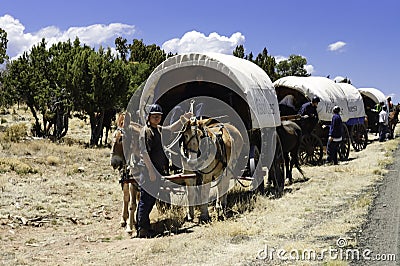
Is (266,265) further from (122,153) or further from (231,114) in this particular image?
(231,114)

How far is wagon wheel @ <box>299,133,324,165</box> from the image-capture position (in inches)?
611

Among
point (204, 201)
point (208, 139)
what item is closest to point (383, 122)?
point (204, 201)

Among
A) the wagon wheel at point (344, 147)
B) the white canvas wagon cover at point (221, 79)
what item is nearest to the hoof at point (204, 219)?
the white canvas wagon cover at point (221, 79)

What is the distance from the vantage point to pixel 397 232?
22.7ft

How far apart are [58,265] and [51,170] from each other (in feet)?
29.6

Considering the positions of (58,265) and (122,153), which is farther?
(122,153)

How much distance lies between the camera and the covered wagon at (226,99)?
10.2 metres

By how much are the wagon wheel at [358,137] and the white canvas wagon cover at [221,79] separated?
31.7 ft

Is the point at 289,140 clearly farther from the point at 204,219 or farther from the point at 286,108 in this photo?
the point at 204,219

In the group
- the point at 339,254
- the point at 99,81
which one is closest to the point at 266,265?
the point at 339,254

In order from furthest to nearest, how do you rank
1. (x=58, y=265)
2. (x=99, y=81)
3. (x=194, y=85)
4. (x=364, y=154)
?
1. (x=99, y=81)
2. (x=364, y=154)
3. (x=194, y=85)
4. (x=58, y=265)

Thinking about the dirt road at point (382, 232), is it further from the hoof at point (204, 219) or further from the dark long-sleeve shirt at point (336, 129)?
the dark long-sleeve shirt at point (336, 129)

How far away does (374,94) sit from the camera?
2577cm

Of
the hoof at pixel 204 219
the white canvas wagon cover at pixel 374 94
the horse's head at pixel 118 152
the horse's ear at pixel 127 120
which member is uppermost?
the white canvas wagon cover at pixel 374 94
